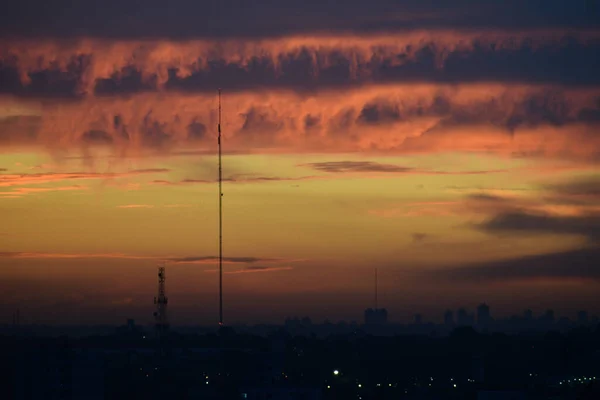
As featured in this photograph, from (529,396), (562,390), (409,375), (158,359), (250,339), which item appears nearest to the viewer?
(529,396)

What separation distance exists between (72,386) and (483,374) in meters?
33.5

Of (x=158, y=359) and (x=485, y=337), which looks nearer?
(x=158, y=359)

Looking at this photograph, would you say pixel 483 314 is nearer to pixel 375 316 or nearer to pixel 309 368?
pixel 375 316

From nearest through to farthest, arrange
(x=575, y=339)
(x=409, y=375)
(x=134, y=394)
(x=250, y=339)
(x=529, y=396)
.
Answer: (x=134, y=394) → (x=529, y=396) → (x=409, y=375) → (x=250, y=339) → (x=575, y=339)

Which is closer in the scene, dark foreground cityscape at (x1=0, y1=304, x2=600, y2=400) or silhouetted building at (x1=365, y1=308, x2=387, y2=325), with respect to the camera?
dark foreground cityscape at (x1=0, y1=304, x2=600, y2=400)

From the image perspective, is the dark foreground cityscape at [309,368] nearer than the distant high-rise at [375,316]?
Yes

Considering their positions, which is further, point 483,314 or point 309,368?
point 483,314

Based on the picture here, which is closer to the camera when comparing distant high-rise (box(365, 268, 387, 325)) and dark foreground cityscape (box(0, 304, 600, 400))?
dark foreground cityscape (box(0, 304, 600, 400))

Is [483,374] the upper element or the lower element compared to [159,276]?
lower

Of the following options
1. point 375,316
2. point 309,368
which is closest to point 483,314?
point 375,316

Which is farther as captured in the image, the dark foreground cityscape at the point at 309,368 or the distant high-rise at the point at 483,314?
the distant high-rise at the point at 483,314

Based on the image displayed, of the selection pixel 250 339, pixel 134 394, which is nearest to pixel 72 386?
pixel 134 394

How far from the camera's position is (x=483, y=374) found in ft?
259

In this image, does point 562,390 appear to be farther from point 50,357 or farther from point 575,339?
point 575,339
